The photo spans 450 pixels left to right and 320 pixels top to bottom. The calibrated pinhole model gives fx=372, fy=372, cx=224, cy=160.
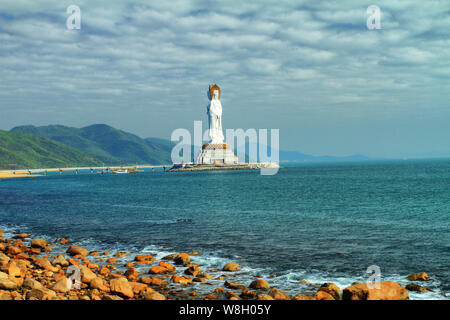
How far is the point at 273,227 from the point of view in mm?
30844

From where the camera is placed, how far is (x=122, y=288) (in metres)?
14.7

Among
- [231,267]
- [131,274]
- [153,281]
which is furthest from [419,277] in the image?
[131,274]

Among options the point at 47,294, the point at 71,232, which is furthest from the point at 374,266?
the point at 71,232

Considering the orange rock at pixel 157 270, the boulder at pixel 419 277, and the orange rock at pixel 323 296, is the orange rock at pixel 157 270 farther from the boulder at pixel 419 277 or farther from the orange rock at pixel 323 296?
the boulder at pixel 419 277

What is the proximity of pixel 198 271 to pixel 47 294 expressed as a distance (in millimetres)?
6855

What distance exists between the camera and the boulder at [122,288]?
1456 centimetres

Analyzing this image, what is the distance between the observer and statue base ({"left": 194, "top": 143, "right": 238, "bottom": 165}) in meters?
181

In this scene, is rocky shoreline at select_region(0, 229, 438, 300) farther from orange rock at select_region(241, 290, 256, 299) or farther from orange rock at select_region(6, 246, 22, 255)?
orange rock at select_region(6, 246, 22, 255)

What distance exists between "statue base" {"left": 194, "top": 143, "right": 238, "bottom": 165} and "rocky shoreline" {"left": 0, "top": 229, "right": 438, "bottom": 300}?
159 metres

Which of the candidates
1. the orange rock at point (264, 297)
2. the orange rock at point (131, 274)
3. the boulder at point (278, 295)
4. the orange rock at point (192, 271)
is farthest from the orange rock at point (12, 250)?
the boulder at point (278, 295)

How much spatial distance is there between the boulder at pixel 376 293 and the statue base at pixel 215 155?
165311mm

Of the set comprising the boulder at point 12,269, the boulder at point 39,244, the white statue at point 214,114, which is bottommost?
the boulder at point 39,244

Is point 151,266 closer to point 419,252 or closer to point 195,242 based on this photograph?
point 195,242

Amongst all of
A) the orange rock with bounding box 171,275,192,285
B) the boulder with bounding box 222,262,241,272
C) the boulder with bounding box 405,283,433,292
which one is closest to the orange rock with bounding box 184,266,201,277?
the orange rock with bounding box 171,275,192,285
